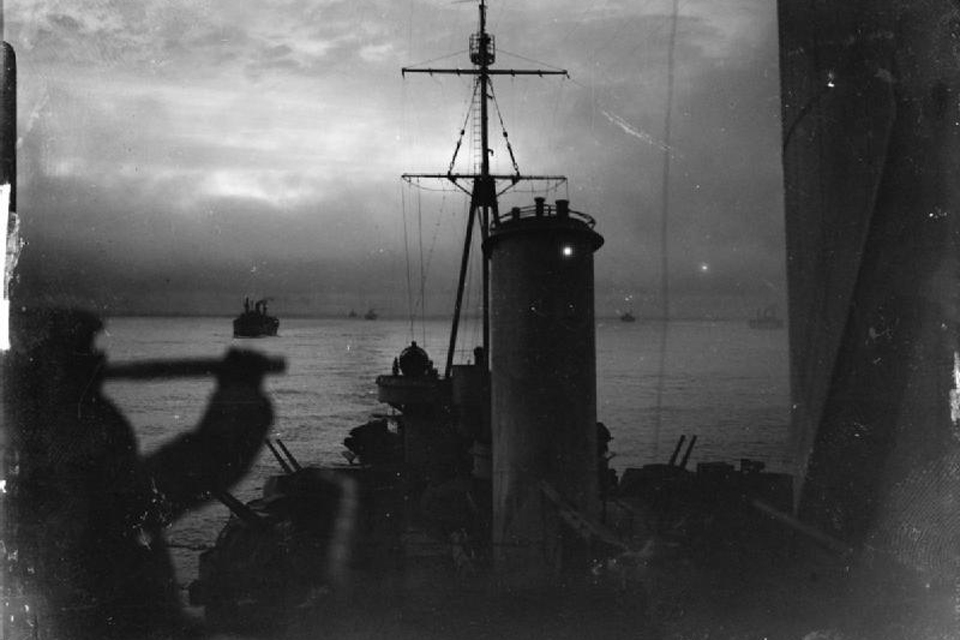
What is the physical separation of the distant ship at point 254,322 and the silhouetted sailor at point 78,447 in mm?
146065

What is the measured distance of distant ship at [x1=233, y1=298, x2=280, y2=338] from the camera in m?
144

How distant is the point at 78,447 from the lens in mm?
4879

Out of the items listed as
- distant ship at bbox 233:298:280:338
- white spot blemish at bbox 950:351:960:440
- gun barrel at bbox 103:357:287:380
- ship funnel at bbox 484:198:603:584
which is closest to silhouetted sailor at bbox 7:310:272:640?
gun barrel at bbox 103:357:287:380

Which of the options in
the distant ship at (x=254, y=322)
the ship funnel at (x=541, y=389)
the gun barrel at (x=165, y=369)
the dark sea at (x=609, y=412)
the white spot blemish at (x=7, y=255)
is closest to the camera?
the white spot blemish at (x=7, y=255)

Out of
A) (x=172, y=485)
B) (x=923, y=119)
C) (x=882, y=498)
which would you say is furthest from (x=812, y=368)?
(x=172, y=485)

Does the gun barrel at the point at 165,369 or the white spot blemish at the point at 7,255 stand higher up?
the white spot blemish at the point at 7,255

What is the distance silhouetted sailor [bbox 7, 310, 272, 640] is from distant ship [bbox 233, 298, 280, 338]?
5751 inches

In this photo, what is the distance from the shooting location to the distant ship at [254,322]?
471 feet

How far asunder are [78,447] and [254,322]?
152903mm

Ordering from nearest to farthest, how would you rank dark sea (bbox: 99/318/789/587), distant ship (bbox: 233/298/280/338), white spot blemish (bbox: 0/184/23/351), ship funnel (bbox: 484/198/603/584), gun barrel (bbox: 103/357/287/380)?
1. white spot blemish (bbox: 0/184/23/351)
2. gun barrel (bbox: 103/357/287/380)
3. ship funnel (bbox: 484/198/603/584)
4. dark sea (bbox: 99/318/789/587)
5. distant ship (bbox: 233/298/280/338)

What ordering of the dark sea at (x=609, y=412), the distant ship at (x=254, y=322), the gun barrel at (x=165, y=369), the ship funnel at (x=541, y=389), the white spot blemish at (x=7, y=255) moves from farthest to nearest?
1. the distant ship at (x=254, y=322)
2. the dark sea at (x=609, y=412)
3. the ship funnel at (x=541, y=389)
4. the gun barrel at (x=165, y=369)
5. the white spot blemish at (x=7, y=255)

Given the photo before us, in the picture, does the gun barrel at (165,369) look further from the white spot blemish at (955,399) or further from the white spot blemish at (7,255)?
the white spot blemish at (955,399)

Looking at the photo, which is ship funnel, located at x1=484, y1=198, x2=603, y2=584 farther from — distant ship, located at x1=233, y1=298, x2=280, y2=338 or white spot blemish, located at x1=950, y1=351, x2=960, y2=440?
distant ship, located at x1=233, y1=298, x2=280, y2=338

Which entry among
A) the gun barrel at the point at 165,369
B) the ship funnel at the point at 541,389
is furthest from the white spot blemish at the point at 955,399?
the ship funnel at the point at 541,389
